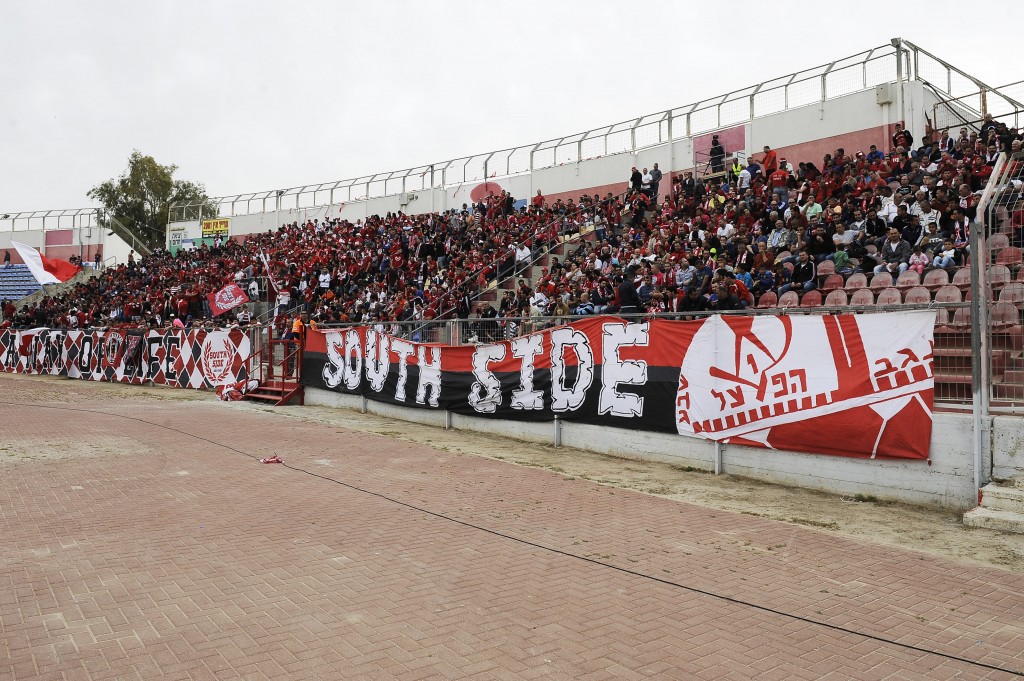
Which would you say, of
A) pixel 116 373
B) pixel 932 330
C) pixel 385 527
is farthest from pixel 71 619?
pixel 116 373

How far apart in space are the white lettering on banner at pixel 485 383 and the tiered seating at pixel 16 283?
168ft

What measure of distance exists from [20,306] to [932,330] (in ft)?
190

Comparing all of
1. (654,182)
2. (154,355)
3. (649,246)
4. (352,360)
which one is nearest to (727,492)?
(649,246)

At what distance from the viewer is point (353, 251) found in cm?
3409

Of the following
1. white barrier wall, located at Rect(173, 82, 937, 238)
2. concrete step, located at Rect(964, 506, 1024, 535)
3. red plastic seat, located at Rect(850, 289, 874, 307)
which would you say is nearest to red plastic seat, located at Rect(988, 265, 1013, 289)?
concrete step, located at Rect(964, 506, 1024, 535)

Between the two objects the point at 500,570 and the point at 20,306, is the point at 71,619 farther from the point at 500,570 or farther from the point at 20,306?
the point at 20,306

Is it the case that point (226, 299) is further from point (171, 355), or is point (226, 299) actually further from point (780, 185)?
point (780, 185)

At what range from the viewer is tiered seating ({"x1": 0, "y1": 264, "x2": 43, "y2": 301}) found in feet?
178

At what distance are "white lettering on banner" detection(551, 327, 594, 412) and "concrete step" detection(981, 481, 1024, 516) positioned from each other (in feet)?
21.8

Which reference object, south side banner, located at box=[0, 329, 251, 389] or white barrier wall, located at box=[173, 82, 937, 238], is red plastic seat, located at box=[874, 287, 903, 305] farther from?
south side banner, located at box=[0, 329, 251, 389]

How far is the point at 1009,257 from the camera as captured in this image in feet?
28.9

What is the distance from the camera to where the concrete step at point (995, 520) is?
25.4 feet

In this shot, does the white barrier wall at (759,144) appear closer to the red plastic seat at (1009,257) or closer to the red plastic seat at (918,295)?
the red plastic seat at (918,295)

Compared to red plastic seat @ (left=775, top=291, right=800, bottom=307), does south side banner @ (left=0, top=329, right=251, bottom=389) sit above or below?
below
